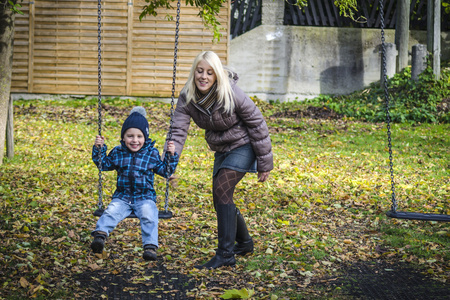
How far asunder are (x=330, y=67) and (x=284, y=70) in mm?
1252

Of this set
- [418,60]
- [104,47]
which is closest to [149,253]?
[104,47]

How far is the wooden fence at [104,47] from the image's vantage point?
13898mm

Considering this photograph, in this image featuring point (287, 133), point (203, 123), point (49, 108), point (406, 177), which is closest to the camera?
point (203, 123)

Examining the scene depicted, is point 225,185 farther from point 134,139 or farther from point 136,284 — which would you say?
point 136,284

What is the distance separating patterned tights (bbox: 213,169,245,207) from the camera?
13.5 feet

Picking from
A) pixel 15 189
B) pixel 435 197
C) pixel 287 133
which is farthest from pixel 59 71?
pixel 435 197

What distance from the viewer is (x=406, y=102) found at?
1299cm

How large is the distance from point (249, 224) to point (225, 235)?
155 centimetres

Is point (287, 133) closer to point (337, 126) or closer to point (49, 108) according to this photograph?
point (337, 126)

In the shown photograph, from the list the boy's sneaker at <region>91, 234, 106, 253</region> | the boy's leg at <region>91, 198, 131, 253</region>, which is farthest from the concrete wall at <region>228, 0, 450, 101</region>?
the boy's sneaker at <region>91, 234, 106, 253</region>

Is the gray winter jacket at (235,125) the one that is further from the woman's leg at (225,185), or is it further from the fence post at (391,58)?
the fence post at (391,58)

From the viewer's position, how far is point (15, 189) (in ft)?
21.7

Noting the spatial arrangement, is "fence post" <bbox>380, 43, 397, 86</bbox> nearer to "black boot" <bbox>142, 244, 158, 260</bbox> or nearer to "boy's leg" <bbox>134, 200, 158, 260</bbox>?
"boy's leg" <bbox>134, 200, 158, 260</bbox>

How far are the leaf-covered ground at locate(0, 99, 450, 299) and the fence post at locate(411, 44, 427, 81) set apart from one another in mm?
2857
